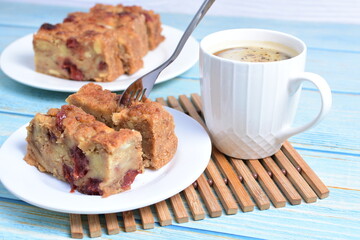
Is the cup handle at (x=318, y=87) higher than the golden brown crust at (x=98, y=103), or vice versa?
the cup handle at (x=318, y=87)

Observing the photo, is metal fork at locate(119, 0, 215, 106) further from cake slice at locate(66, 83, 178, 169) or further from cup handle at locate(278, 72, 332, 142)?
cup handle at locate(278, 72, 332, 142)

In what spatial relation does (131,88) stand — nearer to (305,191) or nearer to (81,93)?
(81,93)

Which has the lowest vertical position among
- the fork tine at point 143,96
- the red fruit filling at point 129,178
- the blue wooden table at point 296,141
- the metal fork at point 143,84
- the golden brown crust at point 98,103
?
the blue wooden table at point 296,141

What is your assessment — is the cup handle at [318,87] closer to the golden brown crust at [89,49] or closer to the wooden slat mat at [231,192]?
the wooden slat mat at [231,192]

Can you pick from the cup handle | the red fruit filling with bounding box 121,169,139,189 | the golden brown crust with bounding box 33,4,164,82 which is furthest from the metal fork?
the golden brown crust with bounding box 33,4,164,82

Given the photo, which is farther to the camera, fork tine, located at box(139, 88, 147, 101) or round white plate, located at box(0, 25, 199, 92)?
round white plate, located at box(0, 25, 199, 92)

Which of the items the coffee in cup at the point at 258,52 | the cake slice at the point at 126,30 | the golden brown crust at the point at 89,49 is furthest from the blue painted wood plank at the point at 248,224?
the cake slice at the point at 126,30

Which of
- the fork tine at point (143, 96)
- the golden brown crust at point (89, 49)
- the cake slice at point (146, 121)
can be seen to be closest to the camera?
the cake slice at point (146, 121)
